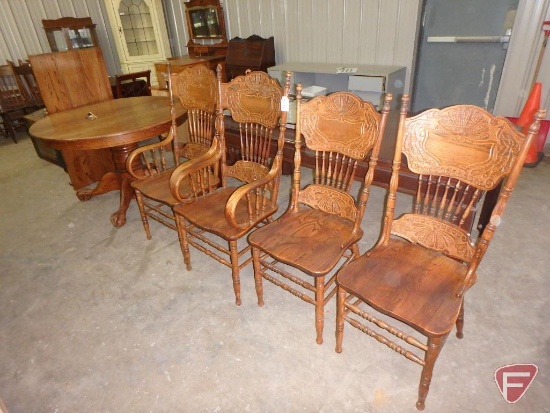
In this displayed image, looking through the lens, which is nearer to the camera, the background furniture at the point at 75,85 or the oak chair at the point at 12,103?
the background furniture at the point at 75,85

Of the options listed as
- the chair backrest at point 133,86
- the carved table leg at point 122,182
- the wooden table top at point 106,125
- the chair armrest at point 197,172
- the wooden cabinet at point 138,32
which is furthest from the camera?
the wooden cabinet at point 138,32

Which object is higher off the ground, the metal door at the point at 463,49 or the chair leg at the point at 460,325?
the metal door at the point at 463,49

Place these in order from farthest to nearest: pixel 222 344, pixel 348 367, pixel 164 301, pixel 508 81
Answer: pixel 508 81, pixel 164 301, pixel 222 344, pixel 348 367

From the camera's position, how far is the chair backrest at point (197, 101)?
2061mm

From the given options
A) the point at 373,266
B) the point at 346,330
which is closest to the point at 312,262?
the point at 373,266

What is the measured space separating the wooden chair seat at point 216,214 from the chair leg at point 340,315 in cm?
55

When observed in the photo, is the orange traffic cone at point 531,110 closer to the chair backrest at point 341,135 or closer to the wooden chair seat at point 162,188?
the chair backrest at point 341,135

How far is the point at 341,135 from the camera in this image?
1.52 meters

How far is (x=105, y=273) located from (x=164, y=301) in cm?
53

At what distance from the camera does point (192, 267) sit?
2.22m

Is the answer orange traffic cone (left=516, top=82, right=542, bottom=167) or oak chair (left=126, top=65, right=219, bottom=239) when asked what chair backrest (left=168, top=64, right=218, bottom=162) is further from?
orange traffic cone (left=516, top=82, right=542, bottom=167)

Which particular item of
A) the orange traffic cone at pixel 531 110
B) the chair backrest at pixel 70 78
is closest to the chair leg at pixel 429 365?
the orange traffic cone at pixel 531 110

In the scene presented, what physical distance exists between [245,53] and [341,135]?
Answer: 3.60 metres

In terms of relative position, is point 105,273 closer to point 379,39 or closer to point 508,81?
point 379,39
